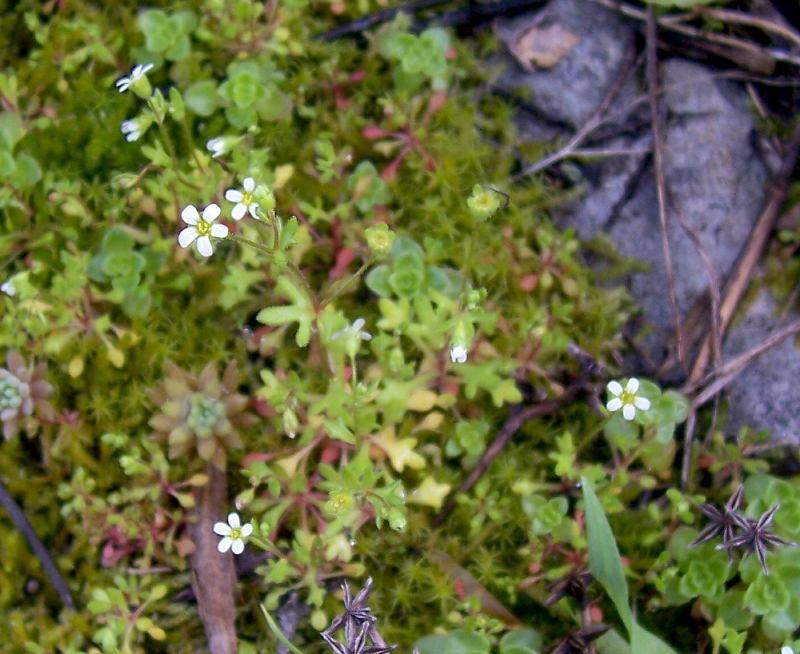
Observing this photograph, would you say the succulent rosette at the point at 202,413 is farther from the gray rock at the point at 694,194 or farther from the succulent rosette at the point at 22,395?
the gray rock at the point at 694,194

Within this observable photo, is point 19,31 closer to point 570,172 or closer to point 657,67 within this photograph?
point 570,172

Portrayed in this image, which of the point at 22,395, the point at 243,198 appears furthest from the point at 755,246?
the point at 22,395

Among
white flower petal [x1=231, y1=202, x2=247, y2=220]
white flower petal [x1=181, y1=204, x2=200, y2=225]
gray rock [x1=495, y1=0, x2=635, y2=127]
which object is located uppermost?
white flower petal [x1=181, y1=204, x2=200, y2=225]

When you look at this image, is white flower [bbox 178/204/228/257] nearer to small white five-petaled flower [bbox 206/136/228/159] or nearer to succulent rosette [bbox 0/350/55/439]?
small white five-petaled flower [bbox 206/136/228/159]

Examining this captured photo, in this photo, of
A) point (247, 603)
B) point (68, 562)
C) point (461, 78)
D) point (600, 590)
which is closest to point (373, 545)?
point (247, 603)

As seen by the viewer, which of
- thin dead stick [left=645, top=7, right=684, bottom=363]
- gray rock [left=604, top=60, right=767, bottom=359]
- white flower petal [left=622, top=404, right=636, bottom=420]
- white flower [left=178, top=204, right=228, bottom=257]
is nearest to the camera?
white flower [left=178, top=204, right=228, bottom=257]

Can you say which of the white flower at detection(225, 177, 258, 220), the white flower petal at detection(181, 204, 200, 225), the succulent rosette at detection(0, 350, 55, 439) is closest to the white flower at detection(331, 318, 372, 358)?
the white flower at detection(225, 177, 258, 220)
